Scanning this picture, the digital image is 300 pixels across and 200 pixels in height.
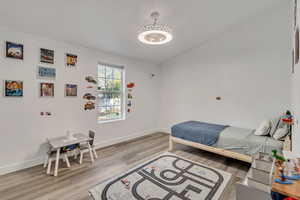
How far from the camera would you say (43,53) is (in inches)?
106

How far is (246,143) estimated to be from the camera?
2594 mm

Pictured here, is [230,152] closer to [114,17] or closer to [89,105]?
[89,105]

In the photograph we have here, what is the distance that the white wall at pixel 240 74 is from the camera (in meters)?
3.09

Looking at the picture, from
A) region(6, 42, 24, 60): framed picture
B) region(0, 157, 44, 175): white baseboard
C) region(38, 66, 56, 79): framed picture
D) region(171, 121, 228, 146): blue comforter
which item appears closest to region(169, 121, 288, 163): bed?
region(171, 121, 228, 146): blue comforter

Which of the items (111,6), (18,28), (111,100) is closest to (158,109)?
(111,100)

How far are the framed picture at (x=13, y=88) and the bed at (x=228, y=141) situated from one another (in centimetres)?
320

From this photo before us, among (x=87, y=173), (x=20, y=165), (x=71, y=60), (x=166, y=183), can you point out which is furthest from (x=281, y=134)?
(x=20, y=165)

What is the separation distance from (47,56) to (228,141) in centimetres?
389

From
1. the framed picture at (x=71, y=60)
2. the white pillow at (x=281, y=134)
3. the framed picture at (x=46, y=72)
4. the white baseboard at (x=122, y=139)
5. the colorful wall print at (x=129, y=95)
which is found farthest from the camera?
the colorful wall print at (x=129, y=95)

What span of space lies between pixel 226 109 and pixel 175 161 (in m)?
2.06

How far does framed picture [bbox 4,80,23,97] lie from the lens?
235cm

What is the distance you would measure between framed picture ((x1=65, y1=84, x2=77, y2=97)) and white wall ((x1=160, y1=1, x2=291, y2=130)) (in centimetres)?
305

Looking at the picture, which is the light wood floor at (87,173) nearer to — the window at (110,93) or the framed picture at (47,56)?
the window at (110,93)

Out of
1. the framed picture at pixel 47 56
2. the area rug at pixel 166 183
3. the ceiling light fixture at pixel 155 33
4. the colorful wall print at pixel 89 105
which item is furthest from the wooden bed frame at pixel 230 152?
the framed picture at pixel 47 56
